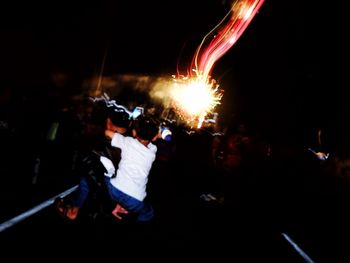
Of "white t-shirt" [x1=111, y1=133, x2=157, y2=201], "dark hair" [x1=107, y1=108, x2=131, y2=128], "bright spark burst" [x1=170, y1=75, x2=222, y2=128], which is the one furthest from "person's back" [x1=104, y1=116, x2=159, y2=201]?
"bright spark burst" [x1=170, y1=75, x2=222, y2=128]

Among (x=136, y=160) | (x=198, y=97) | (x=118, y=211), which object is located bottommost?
(x=118, y=211)

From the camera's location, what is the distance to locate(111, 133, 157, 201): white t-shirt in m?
3.57

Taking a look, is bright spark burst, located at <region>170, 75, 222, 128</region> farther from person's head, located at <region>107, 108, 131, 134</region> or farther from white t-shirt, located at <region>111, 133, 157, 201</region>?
white t-shirt, located at <region>111, 133, 157, 201</region>

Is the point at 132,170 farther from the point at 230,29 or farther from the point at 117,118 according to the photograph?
the point at 230,29

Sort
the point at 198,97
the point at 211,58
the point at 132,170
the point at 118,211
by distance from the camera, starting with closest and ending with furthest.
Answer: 1. the point at 132,170
2. the point at 118,211
3. the point at 198,97
4. the point at 211,58

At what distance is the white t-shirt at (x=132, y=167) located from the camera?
11.7 ft

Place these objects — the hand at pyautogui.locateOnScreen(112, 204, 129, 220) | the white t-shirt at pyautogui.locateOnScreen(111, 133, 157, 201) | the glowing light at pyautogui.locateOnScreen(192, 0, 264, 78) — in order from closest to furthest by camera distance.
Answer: the white t-shirt at pyautogui.locateOnScreen(111, 133, 157, 201), the hand at pyautogui.locateOnScreen(112, 204, 129, 220), the glowing light at pyautogui.locateOnScreen(192, 0, 264, 78)

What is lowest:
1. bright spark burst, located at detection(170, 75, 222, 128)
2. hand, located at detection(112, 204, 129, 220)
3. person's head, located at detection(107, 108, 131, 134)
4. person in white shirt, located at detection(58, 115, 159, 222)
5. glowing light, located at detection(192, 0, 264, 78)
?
hand, located at detection(112, 204, 129, 220)

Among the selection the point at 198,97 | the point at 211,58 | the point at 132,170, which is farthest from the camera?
the point at 211,58

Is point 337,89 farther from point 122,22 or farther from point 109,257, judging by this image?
point 109,257

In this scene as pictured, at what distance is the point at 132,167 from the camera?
3.58 meters

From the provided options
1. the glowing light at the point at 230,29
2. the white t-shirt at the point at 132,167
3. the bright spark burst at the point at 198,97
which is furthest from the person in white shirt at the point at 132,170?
the glowing light at the point at 230,29

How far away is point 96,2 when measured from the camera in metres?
6.88

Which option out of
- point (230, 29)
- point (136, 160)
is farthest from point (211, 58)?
point (136, 160)
